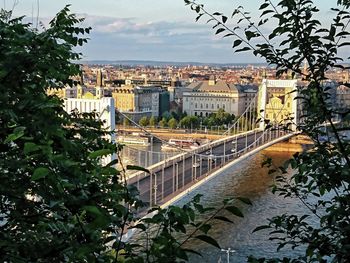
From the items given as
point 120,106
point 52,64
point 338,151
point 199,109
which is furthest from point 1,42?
point 199,109

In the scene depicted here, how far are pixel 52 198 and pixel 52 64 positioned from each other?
29cm

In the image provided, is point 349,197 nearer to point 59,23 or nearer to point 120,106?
point 59,23

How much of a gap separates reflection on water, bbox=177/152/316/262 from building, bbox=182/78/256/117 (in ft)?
36.7

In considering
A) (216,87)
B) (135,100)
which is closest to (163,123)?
(135,100)

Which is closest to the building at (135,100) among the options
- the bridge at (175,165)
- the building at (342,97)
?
the bridge at (175,165)

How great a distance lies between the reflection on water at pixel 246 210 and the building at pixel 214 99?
11.2m

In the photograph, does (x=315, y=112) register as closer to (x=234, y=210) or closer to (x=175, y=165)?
(x=234, y=210)

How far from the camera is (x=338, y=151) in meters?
0.80

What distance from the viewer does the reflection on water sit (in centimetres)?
537

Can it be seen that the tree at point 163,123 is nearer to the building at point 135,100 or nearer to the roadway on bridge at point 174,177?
the building at point 135,100

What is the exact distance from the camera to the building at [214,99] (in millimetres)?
23578

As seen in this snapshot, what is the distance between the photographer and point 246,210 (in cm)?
737

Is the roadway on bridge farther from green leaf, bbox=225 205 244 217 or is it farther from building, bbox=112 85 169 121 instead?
building, bbox=112 85 169 121

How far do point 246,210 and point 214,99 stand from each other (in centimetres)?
1697
